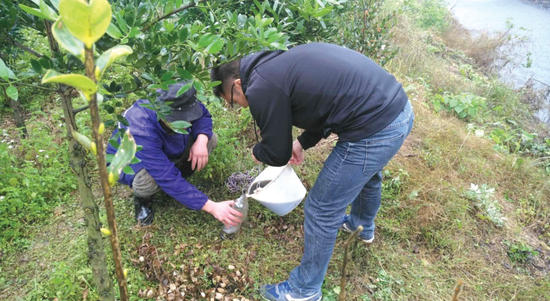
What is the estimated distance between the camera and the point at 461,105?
4.62 metres

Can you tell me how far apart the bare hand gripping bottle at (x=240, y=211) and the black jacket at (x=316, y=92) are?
75cm

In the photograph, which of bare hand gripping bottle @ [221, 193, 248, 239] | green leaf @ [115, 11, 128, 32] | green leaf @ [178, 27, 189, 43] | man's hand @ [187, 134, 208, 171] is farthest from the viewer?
man's hand @ [187, 134, 208, 171]

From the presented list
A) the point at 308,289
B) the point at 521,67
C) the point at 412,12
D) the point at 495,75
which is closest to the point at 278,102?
the point at 308,289

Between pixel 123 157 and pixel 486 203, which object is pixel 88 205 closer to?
pixel 123 157

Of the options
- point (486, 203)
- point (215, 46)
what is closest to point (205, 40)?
point (215, 46)

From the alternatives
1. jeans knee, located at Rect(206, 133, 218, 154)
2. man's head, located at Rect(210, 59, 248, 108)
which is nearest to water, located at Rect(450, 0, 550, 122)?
jeans knee, located at Rect(206, 133, 218, 154)

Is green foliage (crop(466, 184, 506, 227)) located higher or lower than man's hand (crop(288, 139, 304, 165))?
lower

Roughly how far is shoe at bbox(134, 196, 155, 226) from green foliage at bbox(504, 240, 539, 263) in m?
2.82

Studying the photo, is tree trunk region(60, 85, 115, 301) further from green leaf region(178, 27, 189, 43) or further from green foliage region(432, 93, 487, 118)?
green foliage region(432, 93, 487, 118)

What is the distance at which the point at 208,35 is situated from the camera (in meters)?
0.98

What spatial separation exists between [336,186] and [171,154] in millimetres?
1334

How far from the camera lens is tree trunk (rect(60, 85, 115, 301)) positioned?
120cm

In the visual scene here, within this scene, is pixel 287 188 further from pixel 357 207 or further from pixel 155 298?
pixel 155 298

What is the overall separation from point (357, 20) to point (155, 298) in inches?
134
